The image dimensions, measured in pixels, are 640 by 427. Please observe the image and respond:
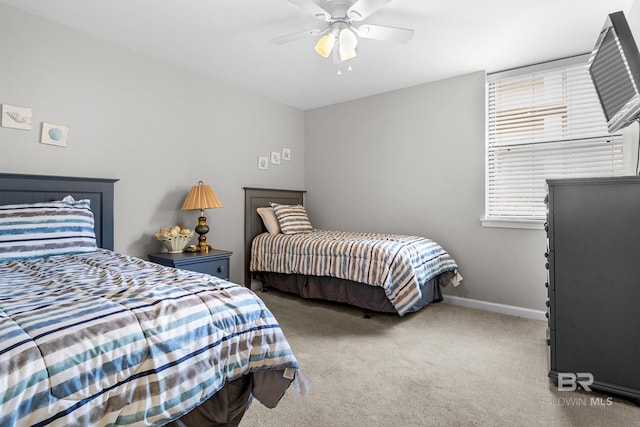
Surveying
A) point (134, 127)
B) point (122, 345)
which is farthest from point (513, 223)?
point (134, 127)

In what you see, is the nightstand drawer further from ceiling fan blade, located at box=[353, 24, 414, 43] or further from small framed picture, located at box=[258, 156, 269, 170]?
ceiling fan blade, located at box=[353, 24, 414, 43]

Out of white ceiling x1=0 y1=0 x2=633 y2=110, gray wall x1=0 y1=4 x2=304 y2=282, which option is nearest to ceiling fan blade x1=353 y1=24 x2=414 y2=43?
white ceiling x1=0 y1=0 x2=633 y2=110

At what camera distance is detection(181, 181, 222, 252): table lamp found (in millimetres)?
3178

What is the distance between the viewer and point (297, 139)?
4754mm

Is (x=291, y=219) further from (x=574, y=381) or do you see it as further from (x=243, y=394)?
(x=574, y=381)

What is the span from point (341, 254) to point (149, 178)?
190cm

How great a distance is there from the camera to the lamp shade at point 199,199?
10.4 ft

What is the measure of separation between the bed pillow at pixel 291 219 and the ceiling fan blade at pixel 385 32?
2230 millimetres

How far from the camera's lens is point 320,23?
8.47 feet

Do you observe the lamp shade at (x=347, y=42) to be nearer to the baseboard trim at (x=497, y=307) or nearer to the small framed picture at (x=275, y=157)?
the small framed picture at (x=275, y=157)

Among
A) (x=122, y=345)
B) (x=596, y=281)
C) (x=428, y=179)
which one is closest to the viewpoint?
(x=122, y=345)

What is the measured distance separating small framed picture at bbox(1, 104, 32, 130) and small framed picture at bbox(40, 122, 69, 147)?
95 millimetres

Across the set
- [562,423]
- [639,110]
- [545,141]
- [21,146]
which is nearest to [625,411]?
[562,423]

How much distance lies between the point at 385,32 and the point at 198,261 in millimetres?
2307
